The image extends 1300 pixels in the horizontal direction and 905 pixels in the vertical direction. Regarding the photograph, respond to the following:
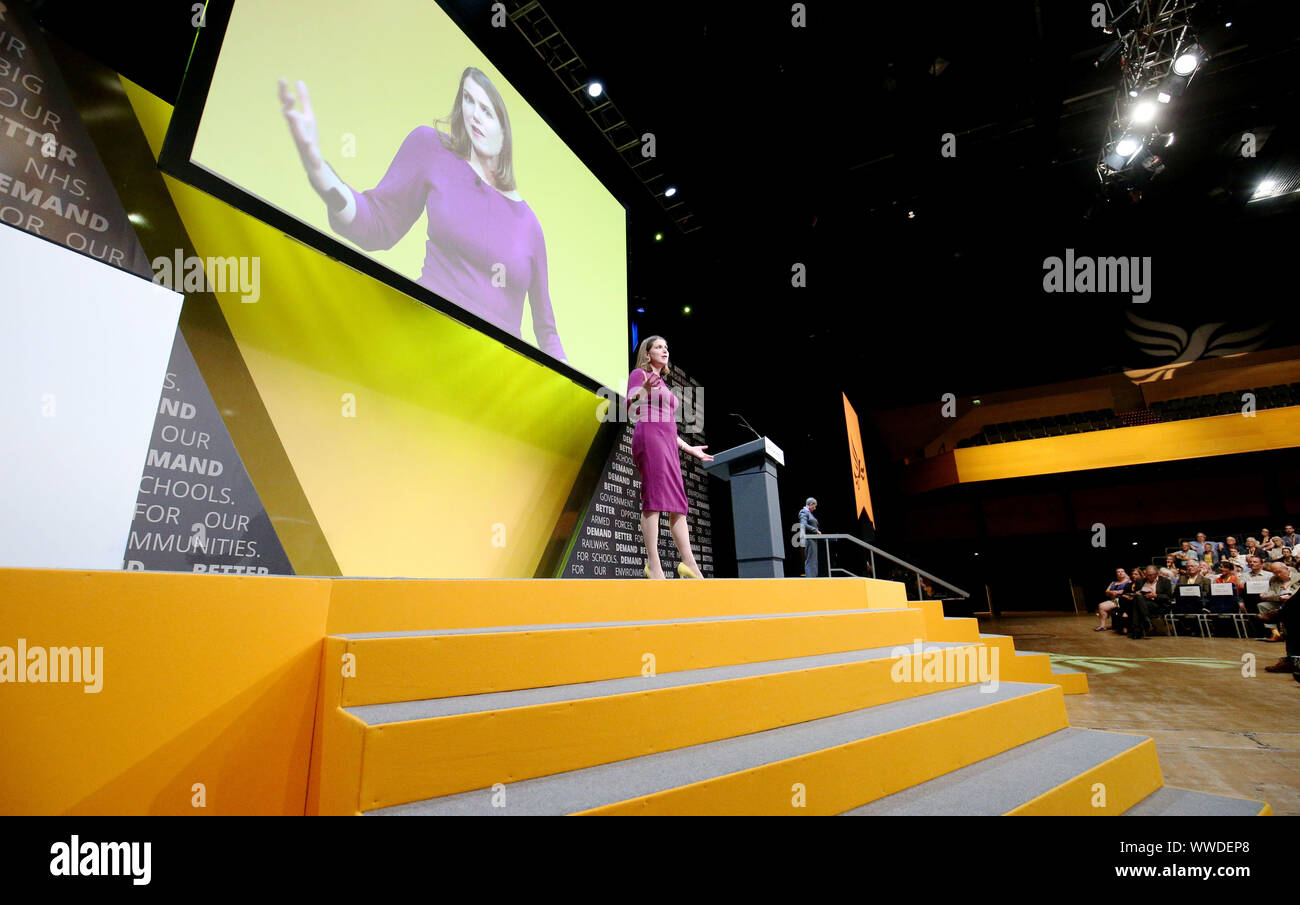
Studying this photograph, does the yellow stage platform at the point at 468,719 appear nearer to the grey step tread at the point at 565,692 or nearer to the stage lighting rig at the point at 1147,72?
the grey step tread at the point at 565,692

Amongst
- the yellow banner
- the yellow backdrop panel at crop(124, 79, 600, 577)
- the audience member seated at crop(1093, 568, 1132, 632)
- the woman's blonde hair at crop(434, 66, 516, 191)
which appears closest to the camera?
the yellow backdrop panel at crop(124, 79, 600, 577)

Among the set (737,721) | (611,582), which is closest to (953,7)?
(611,582)

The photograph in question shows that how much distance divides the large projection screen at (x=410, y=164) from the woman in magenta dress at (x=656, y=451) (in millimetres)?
1139

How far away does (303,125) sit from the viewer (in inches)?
118

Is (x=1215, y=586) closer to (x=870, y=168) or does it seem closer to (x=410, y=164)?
(x=870, y=168)

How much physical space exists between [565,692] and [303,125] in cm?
314

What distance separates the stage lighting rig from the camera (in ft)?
15.7

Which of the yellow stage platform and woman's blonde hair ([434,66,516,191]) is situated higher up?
woman's blonde hair ([434,66,516,191])

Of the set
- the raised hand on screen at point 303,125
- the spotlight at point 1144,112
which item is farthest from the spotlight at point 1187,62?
the raised hand on screen at point 303,125

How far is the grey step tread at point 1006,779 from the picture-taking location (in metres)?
1.64

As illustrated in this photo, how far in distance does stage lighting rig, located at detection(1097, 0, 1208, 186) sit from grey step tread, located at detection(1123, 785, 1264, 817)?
5783 millimetres

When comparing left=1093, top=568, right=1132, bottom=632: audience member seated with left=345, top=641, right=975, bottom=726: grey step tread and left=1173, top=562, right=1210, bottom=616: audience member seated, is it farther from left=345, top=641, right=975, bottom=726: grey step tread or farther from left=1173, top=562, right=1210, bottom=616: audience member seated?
left=345, top=641, right=975, bottom=726: grey step tread

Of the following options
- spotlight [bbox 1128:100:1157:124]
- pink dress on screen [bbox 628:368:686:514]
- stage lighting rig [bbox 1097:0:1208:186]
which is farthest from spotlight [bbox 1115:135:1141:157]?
pink dress on screen [bbox 628:368:686:514]

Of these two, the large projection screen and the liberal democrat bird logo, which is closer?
the large projection screen
